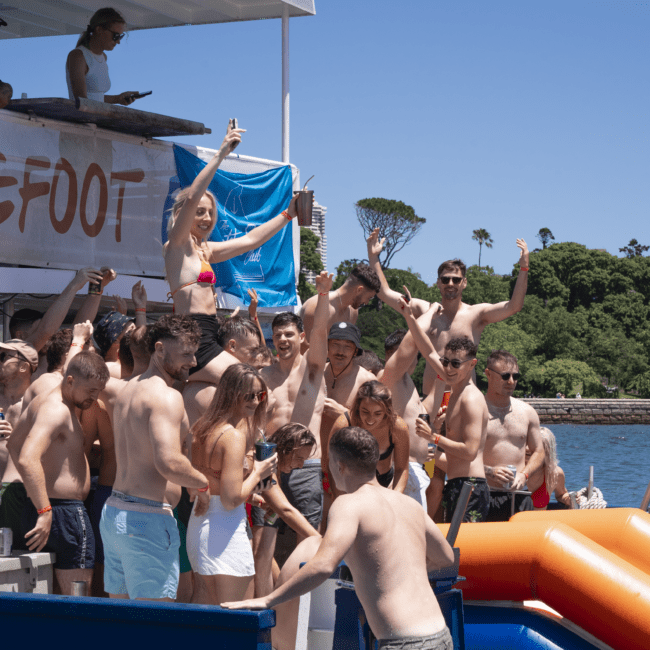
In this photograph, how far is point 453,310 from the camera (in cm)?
737

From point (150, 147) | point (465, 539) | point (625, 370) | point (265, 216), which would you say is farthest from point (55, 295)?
point (625, 370)

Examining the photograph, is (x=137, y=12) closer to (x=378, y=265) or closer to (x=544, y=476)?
(x=378, y=265)

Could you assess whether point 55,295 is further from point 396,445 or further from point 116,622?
point 116,622

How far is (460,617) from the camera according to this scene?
4.00m

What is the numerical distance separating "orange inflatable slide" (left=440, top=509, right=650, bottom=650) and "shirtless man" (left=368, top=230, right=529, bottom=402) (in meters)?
1.94

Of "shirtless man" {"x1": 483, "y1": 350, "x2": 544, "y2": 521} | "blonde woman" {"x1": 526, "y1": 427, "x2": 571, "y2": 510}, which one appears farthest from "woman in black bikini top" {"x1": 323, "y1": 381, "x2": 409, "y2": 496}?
"blonde woman" {"x1": 526, "y1": 427, "x2": 571, "y2": 510}

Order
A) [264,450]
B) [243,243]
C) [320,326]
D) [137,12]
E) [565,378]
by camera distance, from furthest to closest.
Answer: [565,378]
[137,12]
[243,243]
[320,326]
[264,450]

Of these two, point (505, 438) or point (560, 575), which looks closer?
point (560, 575)

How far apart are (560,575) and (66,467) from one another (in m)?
2.93

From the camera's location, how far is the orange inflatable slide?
16.3ft

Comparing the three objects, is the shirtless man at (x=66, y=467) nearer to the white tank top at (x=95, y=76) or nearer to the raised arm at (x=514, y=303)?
the raised arm at (x=514, y=303)

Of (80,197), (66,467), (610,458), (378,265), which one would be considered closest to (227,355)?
(66,467)

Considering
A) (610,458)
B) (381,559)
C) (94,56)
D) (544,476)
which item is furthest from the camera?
(610,458)

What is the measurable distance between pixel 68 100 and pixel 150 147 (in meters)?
1.31
